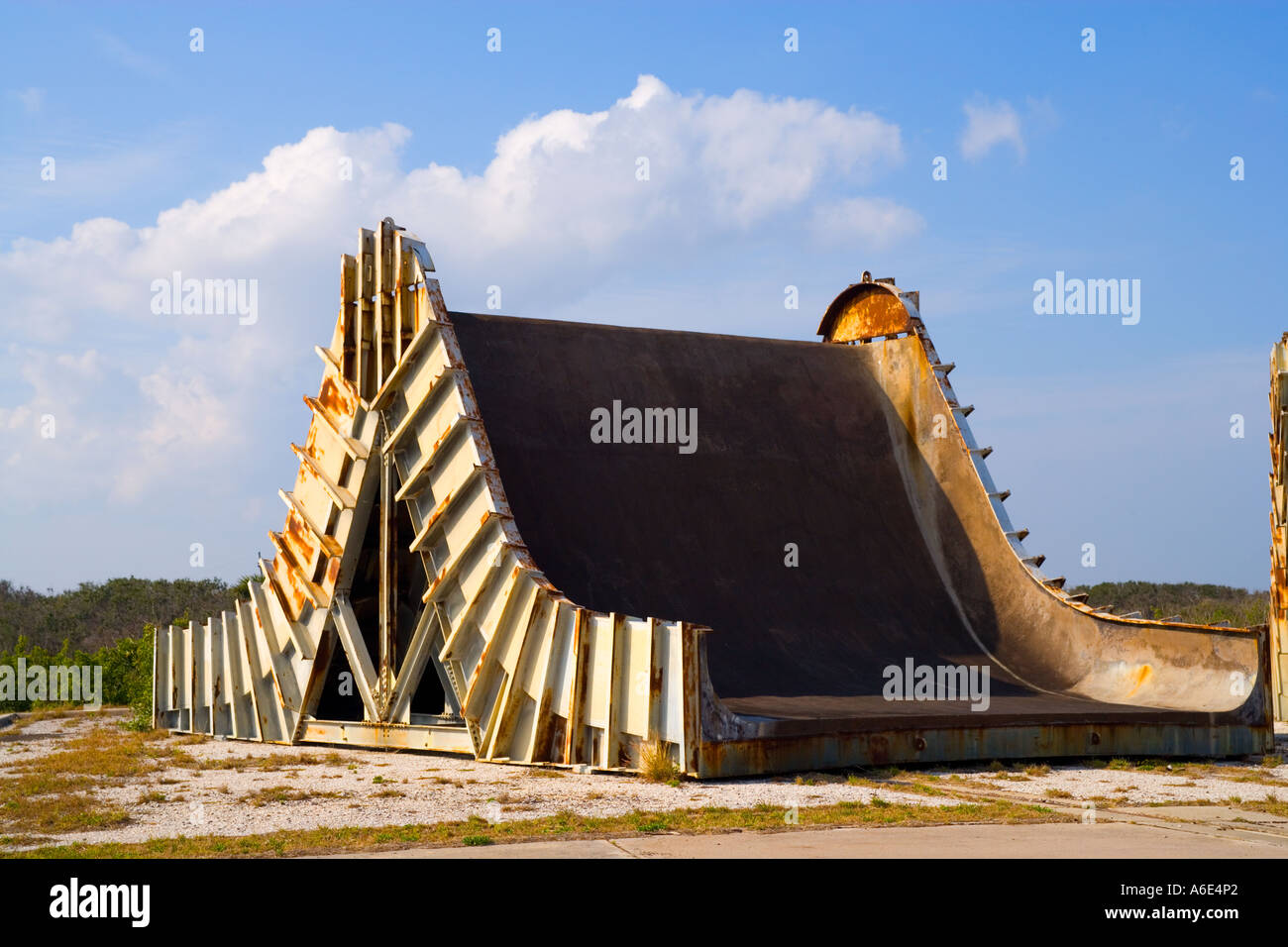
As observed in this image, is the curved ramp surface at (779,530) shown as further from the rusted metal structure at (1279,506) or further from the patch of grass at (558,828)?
the rusted metal structure at (1279,506)

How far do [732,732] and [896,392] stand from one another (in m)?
9.12

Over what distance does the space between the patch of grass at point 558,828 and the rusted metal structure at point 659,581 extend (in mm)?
2079

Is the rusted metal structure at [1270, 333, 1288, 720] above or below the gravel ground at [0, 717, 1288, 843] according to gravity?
above

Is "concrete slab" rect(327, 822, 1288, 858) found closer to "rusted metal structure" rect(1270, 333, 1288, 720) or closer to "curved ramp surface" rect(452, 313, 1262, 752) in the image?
"curved ramp surface" rect(452, 313, 1262, 752)

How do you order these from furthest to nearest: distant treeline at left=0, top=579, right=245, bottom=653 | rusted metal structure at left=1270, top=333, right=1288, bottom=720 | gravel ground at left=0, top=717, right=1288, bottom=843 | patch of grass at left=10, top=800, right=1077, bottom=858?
distant treeline at left=0, top=579, right=245, bottom=653, rusted metal structure at left=1270, top=333, right=1288, bottom=720, gravel ground at left=0, top=717, right=1288, bottom=843, patch of grass at left=10, top=800, right=1077, bottom=858

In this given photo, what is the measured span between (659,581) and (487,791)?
5.05 meters

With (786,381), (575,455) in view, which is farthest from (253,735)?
(786,381)

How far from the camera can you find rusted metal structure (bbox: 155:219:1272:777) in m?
13.6

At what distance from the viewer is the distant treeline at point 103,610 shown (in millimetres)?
51344

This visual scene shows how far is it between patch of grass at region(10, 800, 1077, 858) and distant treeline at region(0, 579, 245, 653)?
38.5 m

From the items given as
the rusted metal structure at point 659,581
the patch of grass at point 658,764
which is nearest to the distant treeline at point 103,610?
the rusted metal structure at point 659,581

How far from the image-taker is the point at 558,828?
9.52m

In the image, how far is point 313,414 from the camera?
18.1 m

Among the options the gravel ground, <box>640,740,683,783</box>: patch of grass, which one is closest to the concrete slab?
the gravel ground
